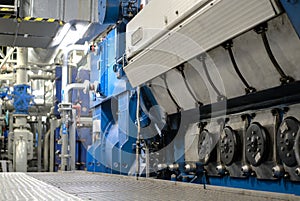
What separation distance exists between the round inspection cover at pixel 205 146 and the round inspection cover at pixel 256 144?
0.56 metres

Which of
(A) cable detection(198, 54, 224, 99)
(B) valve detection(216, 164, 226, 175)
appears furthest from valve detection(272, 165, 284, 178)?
(A) cable detection(198, 54, 224, 99)

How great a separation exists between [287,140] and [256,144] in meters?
0.32

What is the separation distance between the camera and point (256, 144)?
2949 millimetres

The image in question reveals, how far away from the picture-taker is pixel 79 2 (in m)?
6.93

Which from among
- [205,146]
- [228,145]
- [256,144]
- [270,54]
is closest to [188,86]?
[205,146]

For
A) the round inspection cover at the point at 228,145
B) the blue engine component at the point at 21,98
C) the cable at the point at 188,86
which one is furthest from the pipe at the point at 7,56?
the round inspection cover at the point at 228,145

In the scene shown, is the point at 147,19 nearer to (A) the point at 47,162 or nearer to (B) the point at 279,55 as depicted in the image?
(B) the point at 279,55

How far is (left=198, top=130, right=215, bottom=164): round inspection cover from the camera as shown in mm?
3582

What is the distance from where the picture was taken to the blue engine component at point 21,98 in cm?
928

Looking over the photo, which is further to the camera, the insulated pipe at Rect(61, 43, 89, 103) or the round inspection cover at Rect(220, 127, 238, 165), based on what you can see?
the insulated pipe at Rect(61, 43, 89, 103)

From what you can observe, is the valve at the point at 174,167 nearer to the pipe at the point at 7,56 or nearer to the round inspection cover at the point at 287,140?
the round inspection cover at the point at 287,140

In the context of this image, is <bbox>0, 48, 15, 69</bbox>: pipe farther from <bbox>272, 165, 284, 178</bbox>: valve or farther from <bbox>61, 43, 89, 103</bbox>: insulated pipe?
<bbox>272, 165, 284, 178</bbox>: valve

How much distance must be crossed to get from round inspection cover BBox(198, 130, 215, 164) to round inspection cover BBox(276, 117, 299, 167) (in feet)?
2.95

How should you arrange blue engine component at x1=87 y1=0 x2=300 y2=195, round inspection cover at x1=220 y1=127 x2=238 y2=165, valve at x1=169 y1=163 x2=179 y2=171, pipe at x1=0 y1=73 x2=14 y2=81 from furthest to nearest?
pipe at x1=0 y1=73 x2=14 y2=81, valve at x1=169 y1=163 x2=179 y2=171, blue engine component at x1=87 y1=0 x2=300 y2=195, round inspection cover at x1=220 y1=127 x2=238 y2=165
